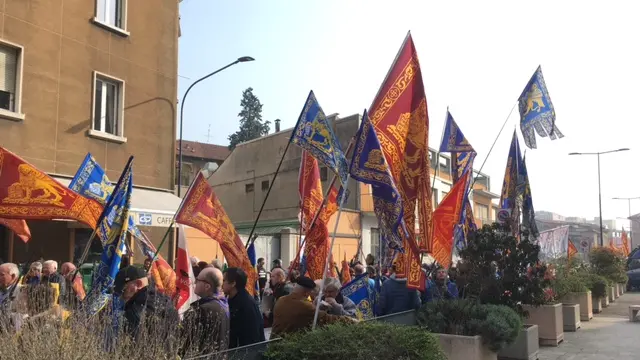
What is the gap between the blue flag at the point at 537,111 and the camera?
1413 cm

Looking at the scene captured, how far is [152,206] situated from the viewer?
14555 mm

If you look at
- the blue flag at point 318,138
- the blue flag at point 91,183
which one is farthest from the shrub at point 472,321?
the blue flag at point 91,183

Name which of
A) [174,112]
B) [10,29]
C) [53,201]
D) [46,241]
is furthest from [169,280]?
[174,112]

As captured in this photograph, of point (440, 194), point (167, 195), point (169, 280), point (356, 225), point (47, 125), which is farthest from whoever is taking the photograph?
point (440, 194)

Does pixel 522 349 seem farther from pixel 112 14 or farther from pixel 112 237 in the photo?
pixel 112 14

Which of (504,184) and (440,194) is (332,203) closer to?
(504,184)

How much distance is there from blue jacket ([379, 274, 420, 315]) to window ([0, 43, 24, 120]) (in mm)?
9405

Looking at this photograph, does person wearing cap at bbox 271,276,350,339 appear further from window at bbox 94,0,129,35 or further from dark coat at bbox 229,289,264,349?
window at bbox 94,0,129,35

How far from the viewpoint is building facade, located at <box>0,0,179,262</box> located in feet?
43.5

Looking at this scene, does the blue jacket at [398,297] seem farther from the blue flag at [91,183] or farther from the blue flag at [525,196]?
the blue flag at [525,196]

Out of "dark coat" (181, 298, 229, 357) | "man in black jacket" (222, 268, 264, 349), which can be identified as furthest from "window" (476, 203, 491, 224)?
"dark coat" (181, 298, 229, 357)

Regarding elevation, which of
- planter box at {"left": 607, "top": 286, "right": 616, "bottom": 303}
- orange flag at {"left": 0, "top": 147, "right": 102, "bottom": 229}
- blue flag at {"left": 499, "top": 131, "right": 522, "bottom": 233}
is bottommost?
planter box at {"left": 607, "top": 286, "right": 616, "bottom": 303}

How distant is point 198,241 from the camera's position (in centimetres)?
2367

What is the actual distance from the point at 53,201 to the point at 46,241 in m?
6.87
